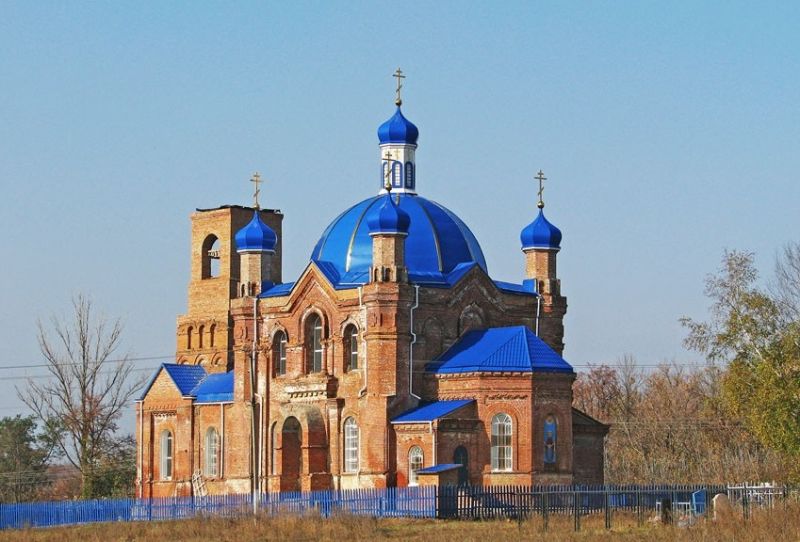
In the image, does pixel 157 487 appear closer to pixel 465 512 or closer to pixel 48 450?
pixel 465 512

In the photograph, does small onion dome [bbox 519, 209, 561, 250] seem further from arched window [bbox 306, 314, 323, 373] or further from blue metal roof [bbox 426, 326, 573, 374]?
arched window [bbox 306, 314, 323, 373]

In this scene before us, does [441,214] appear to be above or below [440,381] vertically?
above

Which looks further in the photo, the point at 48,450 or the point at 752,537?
the point at 48,450

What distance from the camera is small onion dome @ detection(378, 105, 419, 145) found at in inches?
1847

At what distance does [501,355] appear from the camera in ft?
138

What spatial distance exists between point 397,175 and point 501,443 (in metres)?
9.13

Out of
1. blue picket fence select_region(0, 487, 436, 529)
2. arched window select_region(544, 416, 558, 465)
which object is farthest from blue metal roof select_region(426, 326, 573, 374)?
blue picket fence select_region(0, 487, 436, 529)

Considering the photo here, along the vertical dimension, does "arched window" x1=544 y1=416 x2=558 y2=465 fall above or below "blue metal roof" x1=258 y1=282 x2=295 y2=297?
below

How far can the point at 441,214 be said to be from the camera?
45438 mm

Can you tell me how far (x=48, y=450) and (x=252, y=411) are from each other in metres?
31.2

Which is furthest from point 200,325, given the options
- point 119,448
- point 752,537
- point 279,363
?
point 752,537

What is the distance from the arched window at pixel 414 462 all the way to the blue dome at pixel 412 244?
4.79 meters

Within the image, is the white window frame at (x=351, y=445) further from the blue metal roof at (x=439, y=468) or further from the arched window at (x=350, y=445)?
the blue metal roof at (x=439, y=468)

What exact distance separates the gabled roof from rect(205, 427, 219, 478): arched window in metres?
1.69
